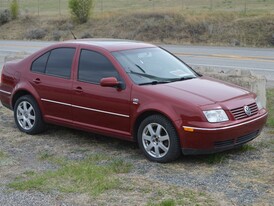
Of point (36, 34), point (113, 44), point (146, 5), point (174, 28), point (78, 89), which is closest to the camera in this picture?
point (78, 89)

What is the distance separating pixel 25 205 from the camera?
5160 mm

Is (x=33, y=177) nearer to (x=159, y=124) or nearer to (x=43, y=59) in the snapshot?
(x=159, y=124)

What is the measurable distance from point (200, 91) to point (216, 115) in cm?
53

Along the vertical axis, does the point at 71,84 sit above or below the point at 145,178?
above

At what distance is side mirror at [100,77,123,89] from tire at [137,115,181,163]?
2.06ft

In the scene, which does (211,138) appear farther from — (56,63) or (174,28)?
(174,28)

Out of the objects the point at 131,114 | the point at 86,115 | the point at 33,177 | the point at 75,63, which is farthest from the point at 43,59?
the point at 33,177

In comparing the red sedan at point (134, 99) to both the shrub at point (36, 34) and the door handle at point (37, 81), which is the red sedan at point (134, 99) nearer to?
the door handle at point (37, 81)

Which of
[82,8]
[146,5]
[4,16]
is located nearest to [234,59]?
[82,8]

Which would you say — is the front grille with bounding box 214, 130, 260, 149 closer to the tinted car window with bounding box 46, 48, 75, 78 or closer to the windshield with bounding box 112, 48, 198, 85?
the windshield with bounding box 112, 48, 198, 85

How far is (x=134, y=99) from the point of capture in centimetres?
668

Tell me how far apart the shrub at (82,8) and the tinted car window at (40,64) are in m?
33.1

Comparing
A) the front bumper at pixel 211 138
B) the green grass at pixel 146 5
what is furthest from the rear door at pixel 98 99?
the green grass at pixel 146 5

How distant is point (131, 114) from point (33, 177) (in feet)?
5.01
